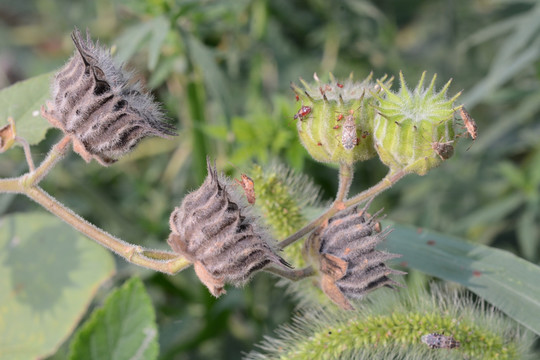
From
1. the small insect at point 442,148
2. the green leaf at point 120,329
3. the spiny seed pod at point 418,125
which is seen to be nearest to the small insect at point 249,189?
the spiny seed pod at point 418,125

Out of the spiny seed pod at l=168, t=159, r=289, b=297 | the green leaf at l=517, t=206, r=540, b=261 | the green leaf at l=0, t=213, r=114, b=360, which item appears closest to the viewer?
the spiny seed pod at l=168, t=159, r=289, b=297

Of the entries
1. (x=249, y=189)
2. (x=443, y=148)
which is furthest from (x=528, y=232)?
(x=249, y=189)

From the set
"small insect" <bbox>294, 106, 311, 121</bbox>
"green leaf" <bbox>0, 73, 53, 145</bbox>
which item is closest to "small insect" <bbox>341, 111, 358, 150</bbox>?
"small insect" <bbox>294, 106, 311, 121</bbox>

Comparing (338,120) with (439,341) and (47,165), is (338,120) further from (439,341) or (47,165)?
(47,165)

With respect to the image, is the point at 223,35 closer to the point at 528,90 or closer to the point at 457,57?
the point at 457,57

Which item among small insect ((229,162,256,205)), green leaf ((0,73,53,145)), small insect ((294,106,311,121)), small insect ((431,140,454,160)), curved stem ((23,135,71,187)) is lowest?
small insect ((431,140,454,160))

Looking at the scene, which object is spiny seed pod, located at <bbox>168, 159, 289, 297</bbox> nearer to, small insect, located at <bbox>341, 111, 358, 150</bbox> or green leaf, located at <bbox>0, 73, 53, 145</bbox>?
small insect, located at <bbox>341, 111, 358, 150</bbox>

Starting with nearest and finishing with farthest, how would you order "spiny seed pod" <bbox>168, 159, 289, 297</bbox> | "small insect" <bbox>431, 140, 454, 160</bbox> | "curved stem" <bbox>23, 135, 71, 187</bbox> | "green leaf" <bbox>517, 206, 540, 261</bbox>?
"spiny seed pod" <bbox>168, 159, 289, 297</bbox> → "small insect" <bbox>431, 140, 454, 160</bbox> → "curved stem" <bbox>23, 135, 71, 187</bbox> → "green leaf" <bbox>517, 206, 540, 261</bbox>
